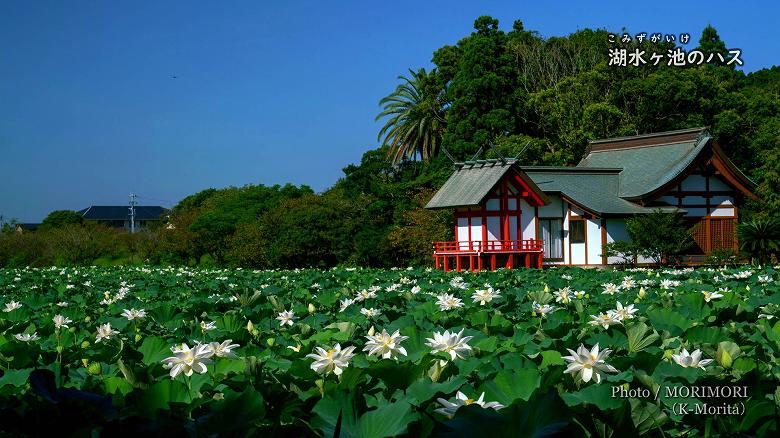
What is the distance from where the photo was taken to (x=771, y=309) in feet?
17.9

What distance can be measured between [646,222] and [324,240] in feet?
39.3

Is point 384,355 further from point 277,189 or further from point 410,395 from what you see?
point 277,189

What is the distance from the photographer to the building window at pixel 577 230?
30.2 metres

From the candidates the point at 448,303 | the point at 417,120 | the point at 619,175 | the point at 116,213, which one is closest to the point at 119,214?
the point at 116,213

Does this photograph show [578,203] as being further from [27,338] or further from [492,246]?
[27,338]

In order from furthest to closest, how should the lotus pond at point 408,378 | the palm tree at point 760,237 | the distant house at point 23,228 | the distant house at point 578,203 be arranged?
the distant house at point 23,228 < the distant house at point 578,203 < the palm tree at point 760,237 < the lotus pond at point 408,378

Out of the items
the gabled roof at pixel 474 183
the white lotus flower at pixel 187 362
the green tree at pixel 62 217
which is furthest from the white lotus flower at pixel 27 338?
the green tree at pixel 62 217

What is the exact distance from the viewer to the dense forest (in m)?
32.3

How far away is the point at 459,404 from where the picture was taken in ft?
8.00

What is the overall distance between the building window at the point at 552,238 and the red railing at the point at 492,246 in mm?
1341

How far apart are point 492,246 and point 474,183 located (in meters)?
2.44

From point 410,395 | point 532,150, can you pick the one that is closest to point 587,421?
point 410,395

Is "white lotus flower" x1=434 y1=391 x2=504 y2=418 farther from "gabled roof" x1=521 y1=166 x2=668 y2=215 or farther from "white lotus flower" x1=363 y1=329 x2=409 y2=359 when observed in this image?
"gabled roof" x1=521 y1=166 x2=668 y2=215

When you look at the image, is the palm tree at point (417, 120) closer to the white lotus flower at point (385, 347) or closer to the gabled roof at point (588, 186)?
the gabled roof at point (588, 186)
